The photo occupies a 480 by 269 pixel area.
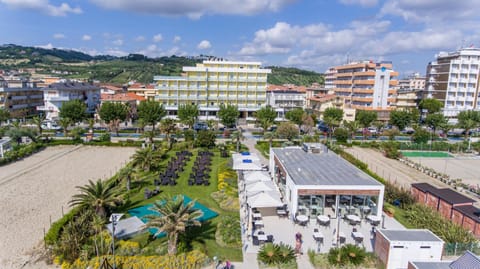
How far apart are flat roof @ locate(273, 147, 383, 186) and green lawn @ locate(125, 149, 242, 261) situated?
19.5ft

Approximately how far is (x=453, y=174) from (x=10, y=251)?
1676 inches

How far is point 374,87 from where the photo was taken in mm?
70625

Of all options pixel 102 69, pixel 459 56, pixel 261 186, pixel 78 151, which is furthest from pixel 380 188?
pixel 102 69

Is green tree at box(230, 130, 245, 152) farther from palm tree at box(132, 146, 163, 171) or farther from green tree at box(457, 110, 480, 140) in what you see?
green tree at box(457, 110, 480, 140)

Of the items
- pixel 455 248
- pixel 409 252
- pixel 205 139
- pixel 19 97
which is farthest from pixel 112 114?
pixel 455 248

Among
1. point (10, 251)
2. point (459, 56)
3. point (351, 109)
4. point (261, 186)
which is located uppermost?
point (459, 56)

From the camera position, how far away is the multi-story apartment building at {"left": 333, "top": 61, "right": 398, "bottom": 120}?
70.2 metres

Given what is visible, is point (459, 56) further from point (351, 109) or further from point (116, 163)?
point (116, 163)

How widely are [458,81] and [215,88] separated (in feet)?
191

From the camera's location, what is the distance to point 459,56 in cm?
7075

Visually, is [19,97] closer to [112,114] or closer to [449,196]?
[112,114]

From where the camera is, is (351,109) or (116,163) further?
(351,109)

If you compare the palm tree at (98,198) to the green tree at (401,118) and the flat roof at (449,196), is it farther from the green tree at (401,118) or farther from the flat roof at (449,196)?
the green tree at (401,118)

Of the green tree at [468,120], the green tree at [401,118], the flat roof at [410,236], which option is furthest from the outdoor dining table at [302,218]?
the green tree at [468,120]
